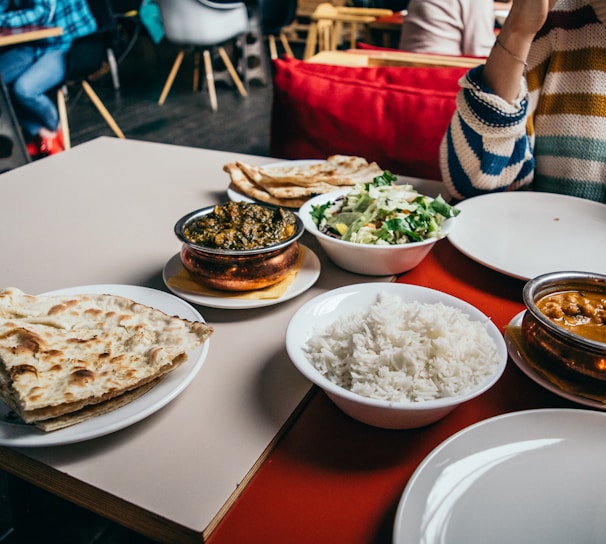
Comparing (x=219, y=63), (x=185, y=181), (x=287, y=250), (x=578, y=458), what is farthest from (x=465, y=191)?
(x=219, y=63)

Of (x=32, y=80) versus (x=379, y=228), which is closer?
(x=379, y=228)

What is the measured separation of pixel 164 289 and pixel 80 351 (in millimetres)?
298

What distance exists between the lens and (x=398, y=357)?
2.30 feet

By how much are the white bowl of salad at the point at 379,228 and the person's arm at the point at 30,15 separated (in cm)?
377

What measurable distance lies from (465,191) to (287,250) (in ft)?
2.15

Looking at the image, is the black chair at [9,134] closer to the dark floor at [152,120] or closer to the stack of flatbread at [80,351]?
the dark floor at [152,120]

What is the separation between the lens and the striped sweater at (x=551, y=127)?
130cm

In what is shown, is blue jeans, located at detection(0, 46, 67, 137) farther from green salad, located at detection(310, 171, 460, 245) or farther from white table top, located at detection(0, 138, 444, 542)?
green salad, located at detection(310, 171, 460, 245)

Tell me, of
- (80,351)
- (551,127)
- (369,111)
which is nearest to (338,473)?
(80,351)

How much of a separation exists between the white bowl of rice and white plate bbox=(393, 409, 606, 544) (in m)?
0.06

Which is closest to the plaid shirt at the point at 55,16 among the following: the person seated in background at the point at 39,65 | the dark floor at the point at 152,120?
the person seated in background at the point at 39,65

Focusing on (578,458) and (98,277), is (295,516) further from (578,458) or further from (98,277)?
(98,277)

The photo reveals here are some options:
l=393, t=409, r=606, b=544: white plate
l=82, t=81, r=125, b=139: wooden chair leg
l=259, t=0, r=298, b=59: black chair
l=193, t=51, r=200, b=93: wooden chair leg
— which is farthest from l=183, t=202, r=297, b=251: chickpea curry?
l=259, t=0, r=298, b=59: black chair

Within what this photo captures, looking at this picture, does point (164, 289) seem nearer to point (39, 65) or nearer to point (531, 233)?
point (531, 233)
